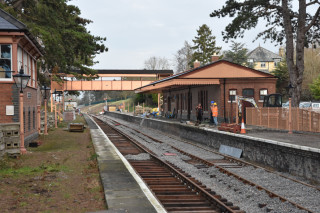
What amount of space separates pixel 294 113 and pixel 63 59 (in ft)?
49.7

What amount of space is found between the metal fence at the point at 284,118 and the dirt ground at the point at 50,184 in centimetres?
1174

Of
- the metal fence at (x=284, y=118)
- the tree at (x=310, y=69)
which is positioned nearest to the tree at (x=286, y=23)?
the metal fence at (x=284, y=118)

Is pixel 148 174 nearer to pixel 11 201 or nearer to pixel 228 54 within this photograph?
pixel 11 201

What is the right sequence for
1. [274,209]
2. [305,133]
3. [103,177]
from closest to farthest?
[274,209], [103,177], [305,133]

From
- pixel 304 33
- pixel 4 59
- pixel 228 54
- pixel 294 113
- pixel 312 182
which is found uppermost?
pixel 228 54

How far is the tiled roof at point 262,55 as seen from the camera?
91.0 meters

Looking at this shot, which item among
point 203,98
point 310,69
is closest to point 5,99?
point 203,98

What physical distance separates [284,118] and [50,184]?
16165mm

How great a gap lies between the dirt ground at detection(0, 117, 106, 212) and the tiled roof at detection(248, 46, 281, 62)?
8179 centimetres

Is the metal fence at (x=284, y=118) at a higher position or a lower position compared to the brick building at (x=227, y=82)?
lower

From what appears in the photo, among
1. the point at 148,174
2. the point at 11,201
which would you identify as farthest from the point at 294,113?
the point at 11,201

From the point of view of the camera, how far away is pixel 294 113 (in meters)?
21.0

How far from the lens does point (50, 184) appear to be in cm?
975

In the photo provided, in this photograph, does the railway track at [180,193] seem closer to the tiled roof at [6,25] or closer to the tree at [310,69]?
the tiled roof at [6,25]
